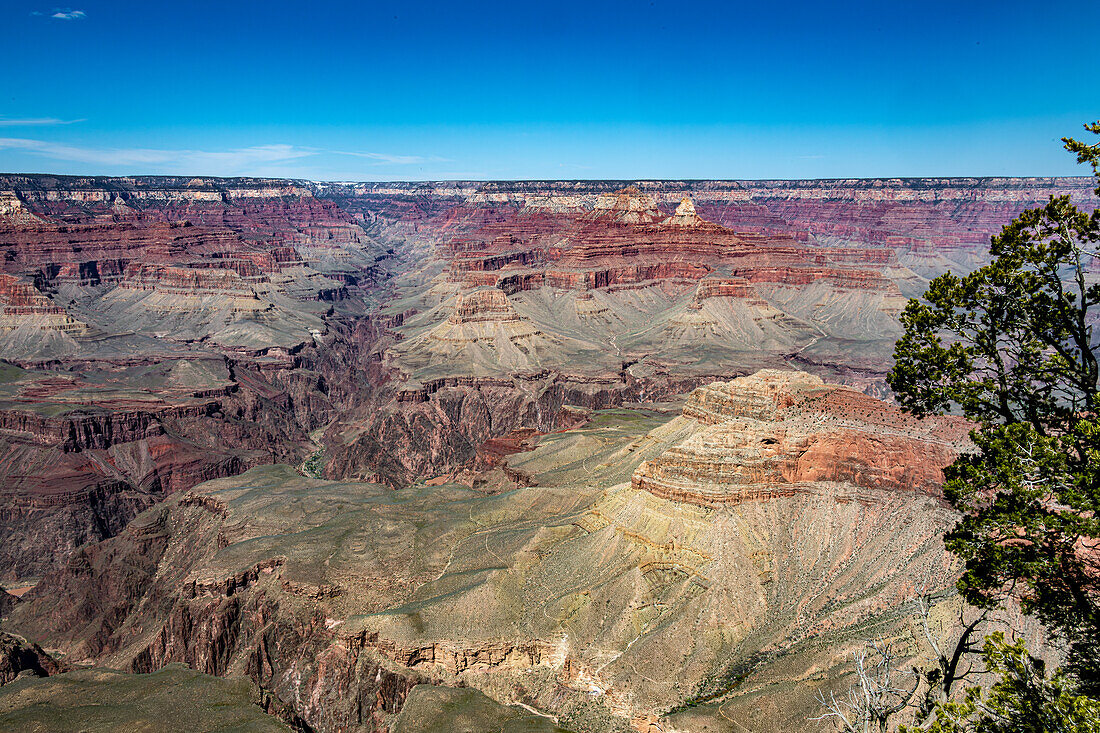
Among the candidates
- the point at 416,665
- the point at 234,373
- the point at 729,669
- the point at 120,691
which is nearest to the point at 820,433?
the point at 729,669

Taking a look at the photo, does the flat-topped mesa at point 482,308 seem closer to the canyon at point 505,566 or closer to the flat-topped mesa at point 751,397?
the canyon at point 505,566

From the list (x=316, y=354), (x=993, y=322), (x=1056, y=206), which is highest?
(x=1056, y=206)

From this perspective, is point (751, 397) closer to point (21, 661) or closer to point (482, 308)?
point (21, 661)

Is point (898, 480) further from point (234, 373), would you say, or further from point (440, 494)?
point (234, 373)

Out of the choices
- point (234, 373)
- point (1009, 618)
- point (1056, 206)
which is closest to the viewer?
point (1056, 206)

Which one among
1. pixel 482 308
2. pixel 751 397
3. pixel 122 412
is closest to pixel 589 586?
pixel 751 397

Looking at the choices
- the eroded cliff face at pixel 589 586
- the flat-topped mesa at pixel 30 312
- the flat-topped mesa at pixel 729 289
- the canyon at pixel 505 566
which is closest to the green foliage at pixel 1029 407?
the canyon at pixel 505 566
